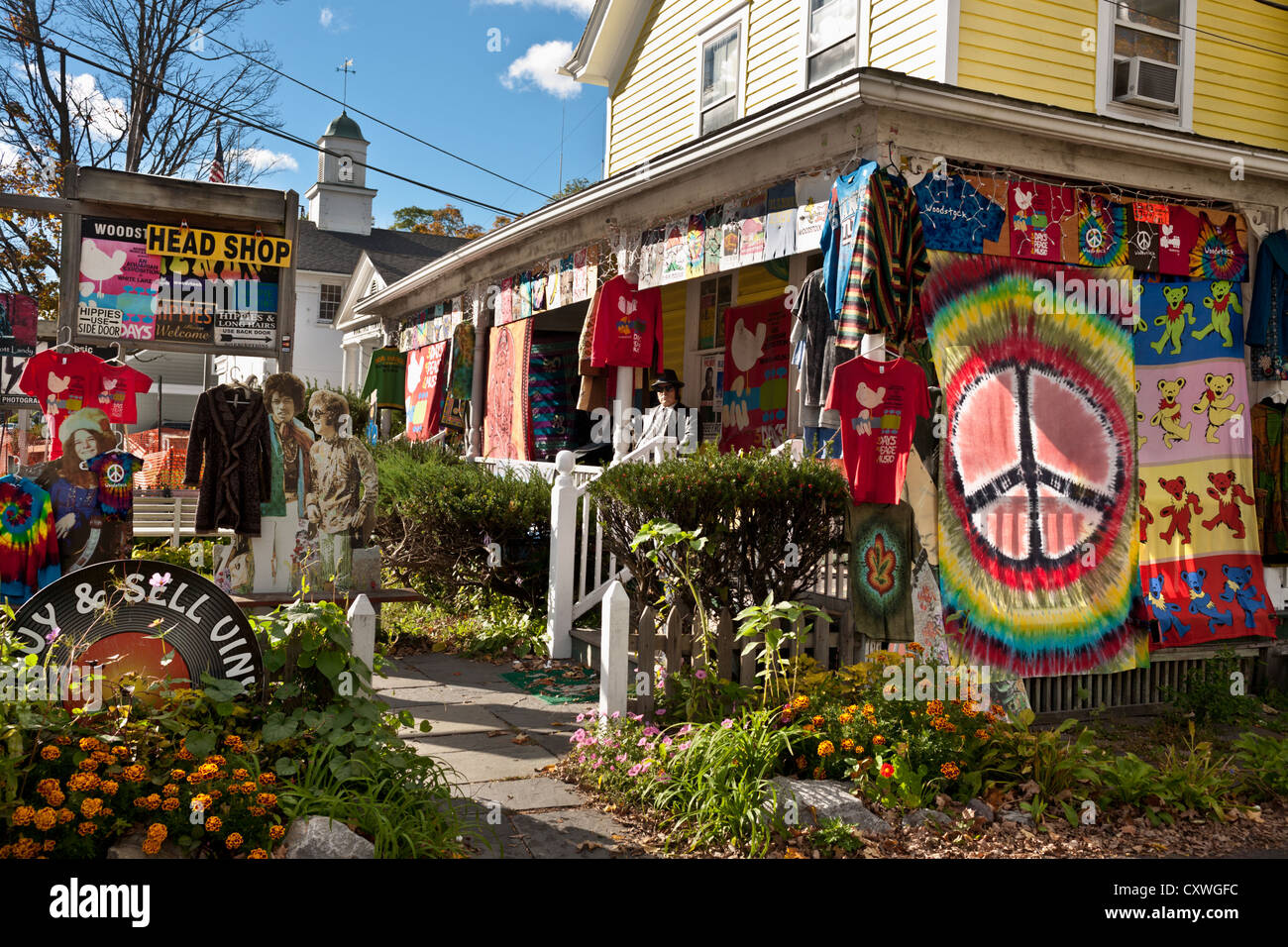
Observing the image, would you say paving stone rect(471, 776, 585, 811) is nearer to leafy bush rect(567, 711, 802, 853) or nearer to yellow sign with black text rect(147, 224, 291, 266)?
leafy bush rect(567, 711, 802, 853)

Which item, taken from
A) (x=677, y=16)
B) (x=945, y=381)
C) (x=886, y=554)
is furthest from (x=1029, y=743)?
(x=677, y=16)

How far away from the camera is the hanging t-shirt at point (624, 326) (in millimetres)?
9961

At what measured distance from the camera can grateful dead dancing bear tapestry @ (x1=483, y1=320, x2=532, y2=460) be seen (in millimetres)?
12398

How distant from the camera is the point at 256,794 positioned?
3.74 m

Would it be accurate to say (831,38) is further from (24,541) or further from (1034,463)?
(24,541)

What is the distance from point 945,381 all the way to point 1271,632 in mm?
3613

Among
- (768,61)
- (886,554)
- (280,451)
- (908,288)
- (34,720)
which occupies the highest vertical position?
(768,61)

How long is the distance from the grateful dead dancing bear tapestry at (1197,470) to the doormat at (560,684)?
412 centimetres

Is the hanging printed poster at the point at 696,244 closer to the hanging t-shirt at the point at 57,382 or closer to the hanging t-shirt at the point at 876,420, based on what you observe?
the hanging t-shirt at the point at 876,420

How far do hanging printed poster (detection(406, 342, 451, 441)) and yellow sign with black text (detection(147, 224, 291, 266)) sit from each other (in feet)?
26.7

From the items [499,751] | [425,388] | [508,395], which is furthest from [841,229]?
[425,388]

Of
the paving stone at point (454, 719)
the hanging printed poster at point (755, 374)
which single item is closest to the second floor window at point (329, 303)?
the hanging printed poster at point (755, 374)

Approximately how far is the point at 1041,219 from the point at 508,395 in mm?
7255
